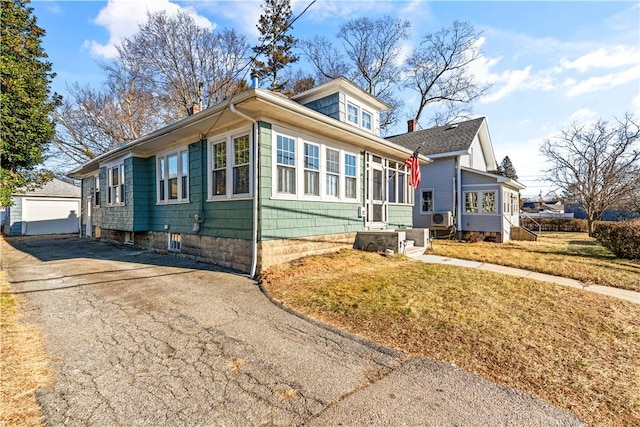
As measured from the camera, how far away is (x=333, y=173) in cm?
838

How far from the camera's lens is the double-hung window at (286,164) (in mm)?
6914

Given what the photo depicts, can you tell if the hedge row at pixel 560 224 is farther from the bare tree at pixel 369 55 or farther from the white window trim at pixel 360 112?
the white window trim at pixel 360 112

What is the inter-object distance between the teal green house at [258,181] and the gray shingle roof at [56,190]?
39.4ft

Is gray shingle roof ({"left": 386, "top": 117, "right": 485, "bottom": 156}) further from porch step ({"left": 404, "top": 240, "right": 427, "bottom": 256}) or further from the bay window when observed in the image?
the bay window

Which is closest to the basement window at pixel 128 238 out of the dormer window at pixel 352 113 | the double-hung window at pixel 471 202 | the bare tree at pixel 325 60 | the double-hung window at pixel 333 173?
the double-hung window at pixel 333 173

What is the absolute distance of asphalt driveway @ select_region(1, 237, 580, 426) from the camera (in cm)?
208

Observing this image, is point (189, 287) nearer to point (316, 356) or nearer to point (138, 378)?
point (138, 378)

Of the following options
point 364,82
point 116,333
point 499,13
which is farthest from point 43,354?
point 364,82

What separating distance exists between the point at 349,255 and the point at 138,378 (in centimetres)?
577

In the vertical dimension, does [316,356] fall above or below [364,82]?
below

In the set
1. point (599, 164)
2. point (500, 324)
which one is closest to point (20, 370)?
point (500, 324)

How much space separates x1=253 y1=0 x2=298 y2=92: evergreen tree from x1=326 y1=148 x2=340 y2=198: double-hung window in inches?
611

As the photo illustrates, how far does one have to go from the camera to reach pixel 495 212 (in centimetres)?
1459

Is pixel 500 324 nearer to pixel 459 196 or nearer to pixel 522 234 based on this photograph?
pixel 459 196
